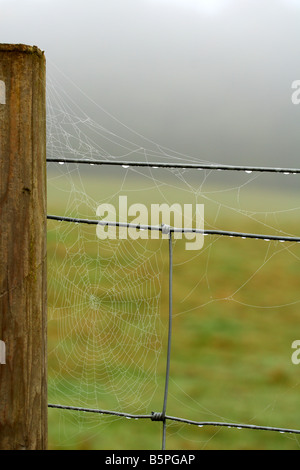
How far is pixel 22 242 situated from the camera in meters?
1.22

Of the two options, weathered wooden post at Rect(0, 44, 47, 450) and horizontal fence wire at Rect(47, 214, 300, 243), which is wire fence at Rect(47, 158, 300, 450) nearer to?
horizontal fence wire at Rect(47, 214, 300, 243)

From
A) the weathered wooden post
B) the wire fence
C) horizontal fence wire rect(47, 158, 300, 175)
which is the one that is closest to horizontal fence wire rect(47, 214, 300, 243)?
the wire fence

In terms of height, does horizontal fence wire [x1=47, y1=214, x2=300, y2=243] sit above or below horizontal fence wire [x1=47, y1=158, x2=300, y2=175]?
below

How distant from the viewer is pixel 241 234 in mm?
1722

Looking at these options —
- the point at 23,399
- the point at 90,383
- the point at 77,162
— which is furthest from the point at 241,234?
the point at 90,383

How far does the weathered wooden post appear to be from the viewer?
120 cm

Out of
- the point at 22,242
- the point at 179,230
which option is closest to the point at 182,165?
the point at 179,230

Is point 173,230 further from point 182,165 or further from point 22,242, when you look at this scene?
point 22,242

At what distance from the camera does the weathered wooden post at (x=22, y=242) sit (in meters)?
1.20

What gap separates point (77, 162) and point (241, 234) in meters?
0.52

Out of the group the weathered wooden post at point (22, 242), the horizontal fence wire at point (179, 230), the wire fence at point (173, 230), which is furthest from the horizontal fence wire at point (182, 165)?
the weathered wooden post at point (22, 242)
